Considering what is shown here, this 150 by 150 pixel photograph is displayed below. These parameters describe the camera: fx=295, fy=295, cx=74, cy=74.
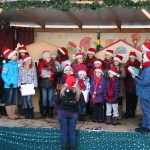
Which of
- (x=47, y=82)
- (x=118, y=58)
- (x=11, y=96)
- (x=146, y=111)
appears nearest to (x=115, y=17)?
(x=118, y=58)

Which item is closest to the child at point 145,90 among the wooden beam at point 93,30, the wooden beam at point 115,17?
the wooden beam at point 115,17

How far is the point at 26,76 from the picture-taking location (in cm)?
624

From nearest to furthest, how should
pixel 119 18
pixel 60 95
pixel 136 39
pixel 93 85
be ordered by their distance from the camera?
pixel 60 95, pixel 93 85, pixel 119 18, pixel 136 39

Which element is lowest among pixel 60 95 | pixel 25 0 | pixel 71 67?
pixel 60 95

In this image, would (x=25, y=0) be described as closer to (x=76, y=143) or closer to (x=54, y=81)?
(x=54, y=81)

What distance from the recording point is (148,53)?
5160 mm

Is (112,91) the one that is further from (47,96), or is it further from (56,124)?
(47,96)

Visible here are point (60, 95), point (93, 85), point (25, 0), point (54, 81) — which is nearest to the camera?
point (60, 95)

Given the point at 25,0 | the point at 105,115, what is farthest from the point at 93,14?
the point at 105,115

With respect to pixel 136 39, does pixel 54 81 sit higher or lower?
lower

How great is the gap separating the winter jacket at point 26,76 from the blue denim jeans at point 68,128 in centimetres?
158

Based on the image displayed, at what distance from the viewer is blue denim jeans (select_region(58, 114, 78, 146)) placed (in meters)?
4.96

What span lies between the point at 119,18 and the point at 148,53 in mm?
2240

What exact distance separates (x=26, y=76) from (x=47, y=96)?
640 mm
